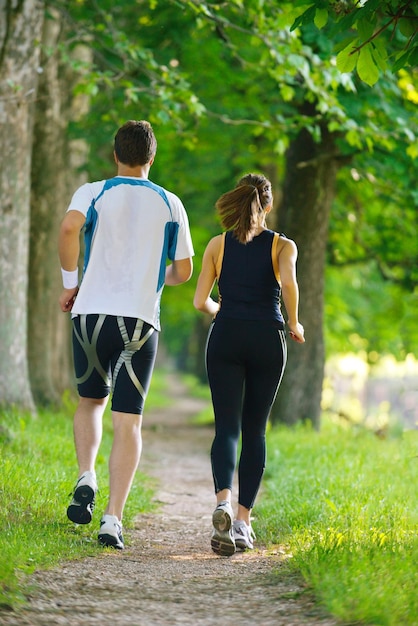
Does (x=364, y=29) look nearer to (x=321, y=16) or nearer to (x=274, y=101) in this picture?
(x=321, y=16)

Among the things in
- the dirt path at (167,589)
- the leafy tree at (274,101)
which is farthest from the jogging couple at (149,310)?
the leafy tree at (274,101)

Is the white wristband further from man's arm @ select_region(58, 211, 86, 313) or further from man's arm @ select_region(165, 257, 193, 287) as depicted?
man's arm @ select_region(165, 257, 193, 287)

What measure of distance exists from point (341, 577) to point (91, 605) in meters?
1.12

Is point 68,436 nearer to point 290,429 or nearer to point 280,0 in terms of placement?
point 290,429

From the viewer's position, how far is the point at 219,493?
18.1 ft

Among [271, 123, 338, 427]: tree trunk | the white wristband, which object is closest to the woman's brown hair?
the white wristband

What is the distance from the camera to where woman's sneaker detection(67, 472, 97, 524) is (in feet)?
17.2

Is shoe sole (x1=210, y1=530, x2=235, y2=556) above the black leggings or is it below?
below

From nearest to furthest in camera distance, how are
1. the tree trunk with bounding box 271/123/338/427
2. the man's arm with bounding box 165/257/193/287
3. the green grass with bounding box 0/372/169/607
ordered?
the green grass with bounding box 0/372/169/607, the man's arm with bounding box 165/257/193/287, the tree trunk with bounding box 271/123/338/427

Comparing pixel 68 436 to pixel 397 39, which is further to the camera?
pixel 397 39

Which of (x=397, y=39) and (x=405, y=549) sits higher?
(x=397, y=39)

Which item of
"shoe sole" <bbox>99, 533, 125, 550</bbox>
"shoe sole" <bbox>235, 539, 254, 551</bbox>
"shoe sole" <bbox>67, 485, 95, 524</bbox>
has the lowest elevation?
"shoe sole" <bbox>235, 539, 254, 551</bbox>

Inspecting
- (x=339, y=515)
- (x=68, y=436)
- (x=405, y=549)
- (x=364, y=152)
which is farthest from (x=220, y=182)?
(x=405, y=549)

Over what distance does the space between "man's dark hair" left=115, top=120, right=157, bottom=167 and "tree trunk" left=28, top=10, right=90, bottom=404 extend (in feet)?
24.5
